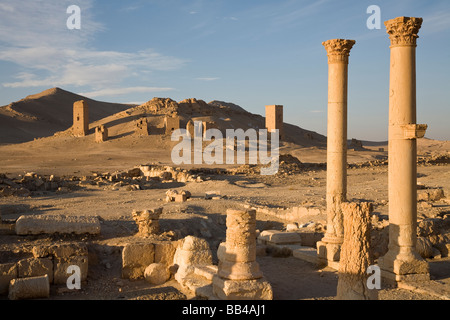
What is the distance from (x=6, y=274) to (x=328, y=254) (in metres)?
6.42

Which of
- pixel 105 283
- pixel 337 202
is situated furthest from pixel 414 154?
pixel 105 283

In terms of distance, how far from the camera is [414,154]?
343 inches

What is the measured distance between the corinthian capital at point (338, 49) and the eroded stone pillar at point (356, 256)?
4133 millimetres

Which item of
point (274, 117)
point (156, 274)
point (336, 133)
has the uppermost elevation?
point (274, 117)

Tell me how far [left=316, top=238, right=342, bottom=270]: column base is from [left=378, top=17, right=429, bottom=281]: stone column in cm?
131

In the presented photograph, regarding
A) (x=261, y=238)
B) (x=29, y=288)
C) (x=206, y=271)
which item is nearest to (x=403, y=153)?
(x=206, y=271)

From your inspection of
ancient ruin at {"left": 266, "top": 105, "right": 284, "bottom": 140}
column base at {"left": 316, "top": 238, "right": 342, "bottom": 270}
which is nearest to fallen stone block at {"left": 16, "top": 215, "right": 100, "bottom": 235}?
column base at {"left": 316, "top": 238, "right": 342, "bottom": 270}

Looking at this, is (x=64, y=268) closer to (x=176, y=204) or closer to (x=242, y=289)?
(x=242, y=289)

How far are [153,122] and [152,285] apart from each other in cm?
4381

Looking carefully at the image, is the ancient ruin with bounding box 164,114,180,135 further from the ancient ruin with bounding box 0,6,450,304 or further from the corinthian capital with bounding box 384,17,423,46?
the corinthian capital with bounding box 384,17,423,46

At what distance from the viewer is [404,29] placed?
8547mm
